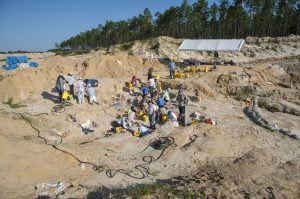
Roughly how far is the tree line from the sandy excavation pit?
95.9ft

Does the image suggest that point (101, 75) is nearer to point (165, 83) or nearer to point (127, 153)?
point (165, 83)

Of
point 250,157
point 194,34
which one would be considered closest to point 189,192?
point 250,157

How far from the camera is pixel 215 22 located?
50.3 m

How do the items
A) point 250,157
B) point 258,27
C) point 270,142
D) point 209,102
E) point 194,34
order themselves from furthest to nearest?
point 194,34 < point 258,27 < point 209,102 < point 270,142 < point 250,157

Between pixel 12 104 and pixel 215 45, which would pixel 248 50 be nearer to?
pixel 215 45

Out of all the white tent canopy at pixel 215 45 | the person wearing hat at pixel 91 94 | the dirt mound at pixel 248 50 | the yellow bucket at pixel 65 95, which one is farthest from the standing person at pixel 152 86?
the dirt mound at pixel 248 50

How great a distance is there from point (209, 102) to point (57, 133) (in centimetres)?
848

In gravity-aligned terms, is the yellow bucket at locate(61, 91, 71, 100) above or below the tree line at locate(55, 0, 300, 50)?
below

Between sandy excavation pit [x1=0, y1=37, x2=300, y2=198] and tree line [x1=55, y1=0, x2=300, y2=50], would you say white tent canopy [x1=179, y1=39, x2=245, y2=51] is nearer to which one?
sandy excavation pit [x1=0, y1=37, x2=300, y2=198]

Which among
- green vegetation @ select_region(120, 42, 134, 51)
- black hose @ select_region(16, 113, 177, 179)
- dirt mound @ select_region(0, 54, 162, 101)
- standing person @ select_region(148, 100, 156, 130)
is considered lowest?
black hose @ select_region(16, 113, 177, 179)

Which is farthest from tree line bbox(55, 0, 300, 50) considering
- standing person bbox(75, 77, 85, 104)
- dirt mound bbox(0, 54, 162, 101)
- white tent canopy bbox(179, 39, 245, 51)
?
standing person bbox(75, 77, 85, 104)

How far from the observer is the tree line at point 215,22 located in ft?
143

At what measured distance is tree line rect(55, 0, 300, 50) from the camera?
4372 cm

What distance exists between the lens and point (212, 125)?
12547 millimetres
